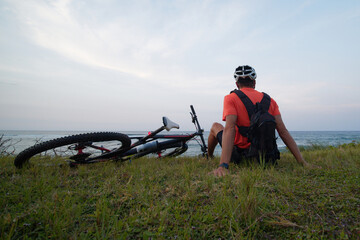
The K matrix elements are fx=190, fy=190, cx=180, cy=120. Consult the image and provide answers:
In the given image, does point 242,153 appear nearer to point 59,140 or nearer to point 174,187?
point 174,187

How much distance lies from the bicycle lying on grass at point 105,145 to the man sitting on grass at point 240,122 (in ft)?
4.00

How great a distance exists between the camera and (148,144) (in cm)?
379

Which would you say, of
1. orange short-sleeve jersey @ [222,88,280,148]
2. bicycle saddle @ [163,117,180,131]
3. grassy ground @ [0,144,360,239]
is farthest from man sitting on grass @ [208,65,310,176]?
bicycle saddle @ [163,117,180,131]

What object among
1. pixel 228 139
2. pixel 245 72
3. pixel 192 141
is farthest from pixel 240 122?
pixel 192 141

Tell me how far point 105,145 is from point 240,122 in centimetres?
253

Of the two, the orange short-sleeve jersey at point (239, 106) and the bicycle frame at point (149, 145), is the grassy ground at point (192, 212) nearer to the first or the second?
the orange short-sleeve jersey at point (239, 106)

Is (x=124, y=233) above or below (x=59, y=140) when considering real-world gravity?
below

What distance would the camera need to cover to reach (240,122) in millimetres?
2891

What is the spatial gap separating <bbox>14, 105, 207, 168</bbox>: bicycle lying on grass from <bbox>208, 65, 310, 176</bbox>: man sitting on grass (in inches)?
48.1

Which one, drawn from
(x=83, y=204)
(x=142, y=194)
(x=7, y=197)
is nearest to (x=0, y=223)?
(x=83, y=204)

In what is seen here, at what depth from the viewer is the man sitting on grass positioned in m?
2.74

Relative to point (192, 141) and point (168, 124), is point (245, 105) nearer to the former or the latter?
point (168, 124)

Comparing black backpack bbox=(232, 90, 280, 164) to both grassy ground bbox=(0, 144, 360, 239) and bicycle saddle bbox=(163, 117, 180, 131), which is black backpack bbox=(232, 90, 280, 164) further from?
bicycle saddle bbox=(163, 117, 180, 131)

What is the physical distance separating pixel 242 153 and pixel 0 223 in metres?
2.83
